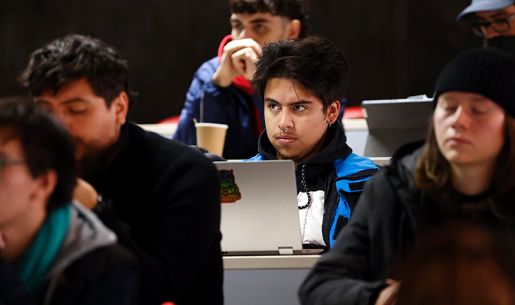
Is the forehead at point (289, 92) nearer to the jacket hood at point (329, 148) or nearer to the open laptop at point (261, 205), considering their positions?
the jacket hood at point (329, 148)

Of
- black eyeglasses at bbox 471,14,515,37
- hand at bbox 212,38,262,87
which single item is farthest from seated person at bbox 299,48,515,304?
hand at bbox 212,38,262,87

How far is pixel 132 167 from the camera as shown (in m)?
2.19

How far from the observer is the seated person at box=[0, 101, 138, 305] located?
159 centimetres

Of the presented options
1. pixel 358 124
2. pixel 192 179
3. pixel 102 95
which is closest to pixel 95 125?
pixel 102 95

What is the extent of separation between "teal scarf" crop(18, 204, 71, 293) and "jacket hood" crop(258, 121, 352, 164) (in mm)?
1327

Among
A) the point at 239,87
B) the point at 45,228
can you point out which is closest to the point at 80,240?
the point at 45,228

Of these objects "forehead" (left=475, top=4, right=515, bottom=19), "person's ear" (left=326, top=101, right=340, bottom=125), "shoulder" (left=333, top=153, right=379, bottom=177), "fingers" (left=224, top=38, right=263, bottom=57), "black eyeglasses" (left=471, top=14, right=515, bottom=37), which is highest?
"forehead" (left=475, top=4, right=515, bottom=19)

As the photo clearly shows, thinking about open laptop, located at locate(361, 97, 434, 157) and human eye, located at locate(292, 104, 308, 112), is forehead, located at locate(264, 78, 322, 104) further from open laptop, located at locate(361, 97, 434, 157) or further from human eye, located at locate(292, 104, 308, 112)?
open laptop, located at locate(361, 97, 434, 157)

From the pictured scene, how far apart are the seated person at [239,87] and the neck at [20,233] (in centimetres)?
232

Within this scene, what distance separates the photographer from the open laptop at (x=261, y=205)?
8.16ft

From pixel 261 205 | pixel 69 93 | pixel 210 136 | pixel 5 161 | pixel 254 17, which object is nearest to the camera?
pixel 5 161

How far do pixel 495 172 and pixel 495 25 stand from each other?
188 centimetres

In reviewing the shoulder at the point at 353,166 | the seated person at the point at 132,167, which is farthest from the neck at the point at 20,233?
the shoulder at the point at 353,166

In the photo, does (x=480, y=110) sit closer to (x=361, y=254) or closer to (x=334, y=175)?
(x=361, y=254)
